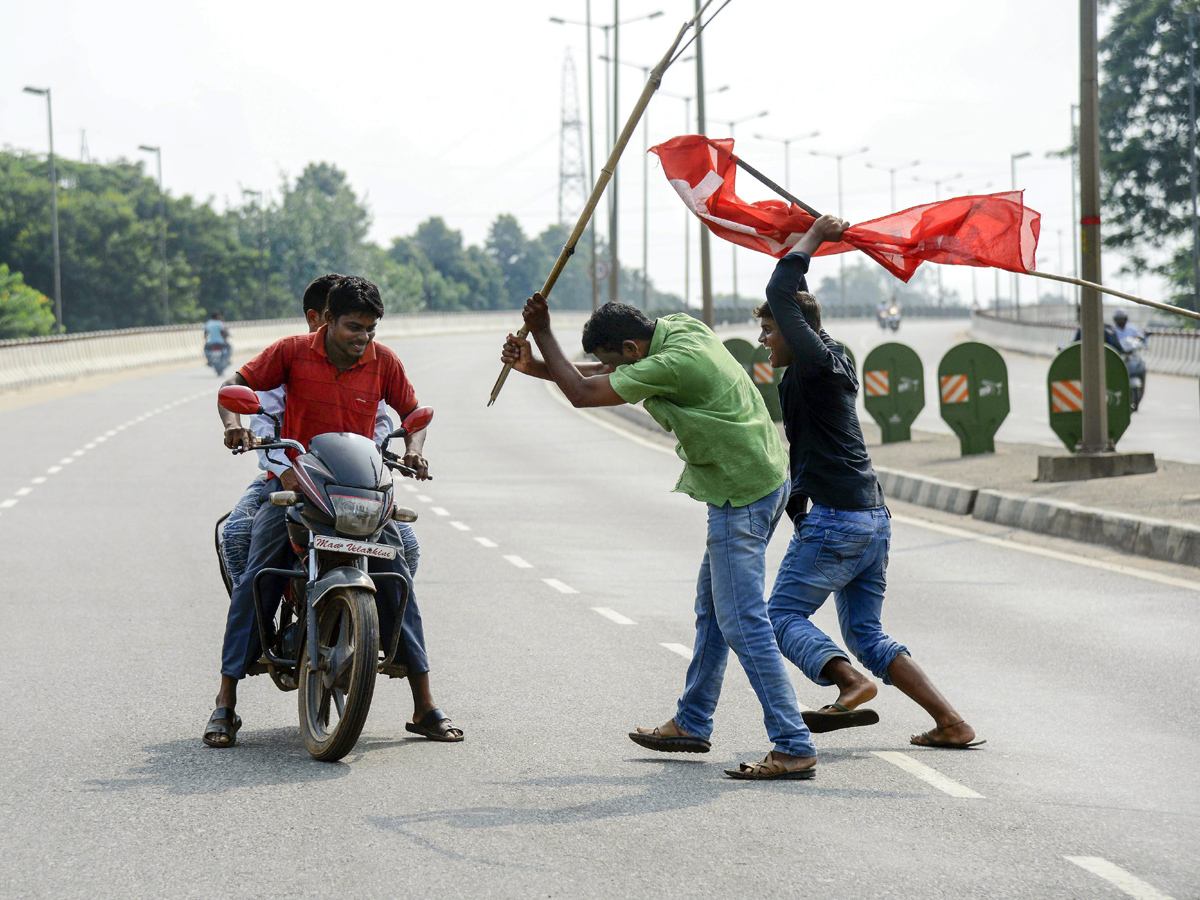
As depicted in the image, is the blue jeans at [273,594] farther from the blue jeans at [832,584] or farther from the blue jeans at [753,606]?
the blue jeans at [832,584]

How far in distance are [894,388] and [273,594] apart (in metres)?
16.4

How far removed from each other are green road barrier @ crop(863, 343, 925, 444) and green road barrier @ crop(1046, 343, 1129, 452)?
464 centimetres

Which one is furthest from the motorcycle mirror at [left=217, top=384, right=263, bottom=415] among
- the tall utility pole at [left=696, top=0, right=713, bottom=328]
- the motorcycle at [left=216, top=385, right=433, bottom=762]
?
the tall utility pole at [left=696, top=0, right=713, bottom=328]

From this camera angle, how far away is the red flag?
271 inches

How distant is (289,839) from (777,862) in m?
1.44

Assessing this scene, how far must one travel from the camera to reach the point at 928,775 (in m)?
5.89

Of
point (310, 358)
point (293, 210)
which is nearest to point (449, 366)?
point (310, 358)

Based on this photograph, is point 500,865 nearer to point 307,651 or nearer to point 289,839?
point 289,839

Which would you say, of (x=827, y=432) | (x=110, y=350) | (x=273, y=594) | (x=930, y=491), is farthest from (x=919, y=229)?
(x=110, y=350)

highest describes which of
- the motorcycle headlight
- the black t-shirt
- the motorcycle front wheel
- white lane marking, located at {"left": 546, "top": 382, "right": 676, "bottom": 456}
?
the black t-shirt

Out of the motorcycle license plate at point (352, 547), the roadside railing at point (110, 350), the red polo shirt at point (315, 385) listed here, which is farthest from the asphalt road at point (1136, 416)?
the roadside railing at point (110, 350)

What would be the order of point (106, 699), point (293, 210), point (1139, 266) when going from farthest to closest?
point (293, 210) → point (1139, 266) → point (106, 699)

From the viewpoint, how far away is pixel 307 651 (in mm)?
6035

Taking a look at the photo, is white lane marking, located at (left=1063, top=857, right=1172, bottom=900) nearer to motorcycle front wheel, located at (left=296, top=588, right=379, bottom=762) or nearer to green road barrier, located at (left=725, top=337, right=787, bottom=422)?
motorcycle front wheel, located at (left=296, top=588, right=379, bottom=762)
